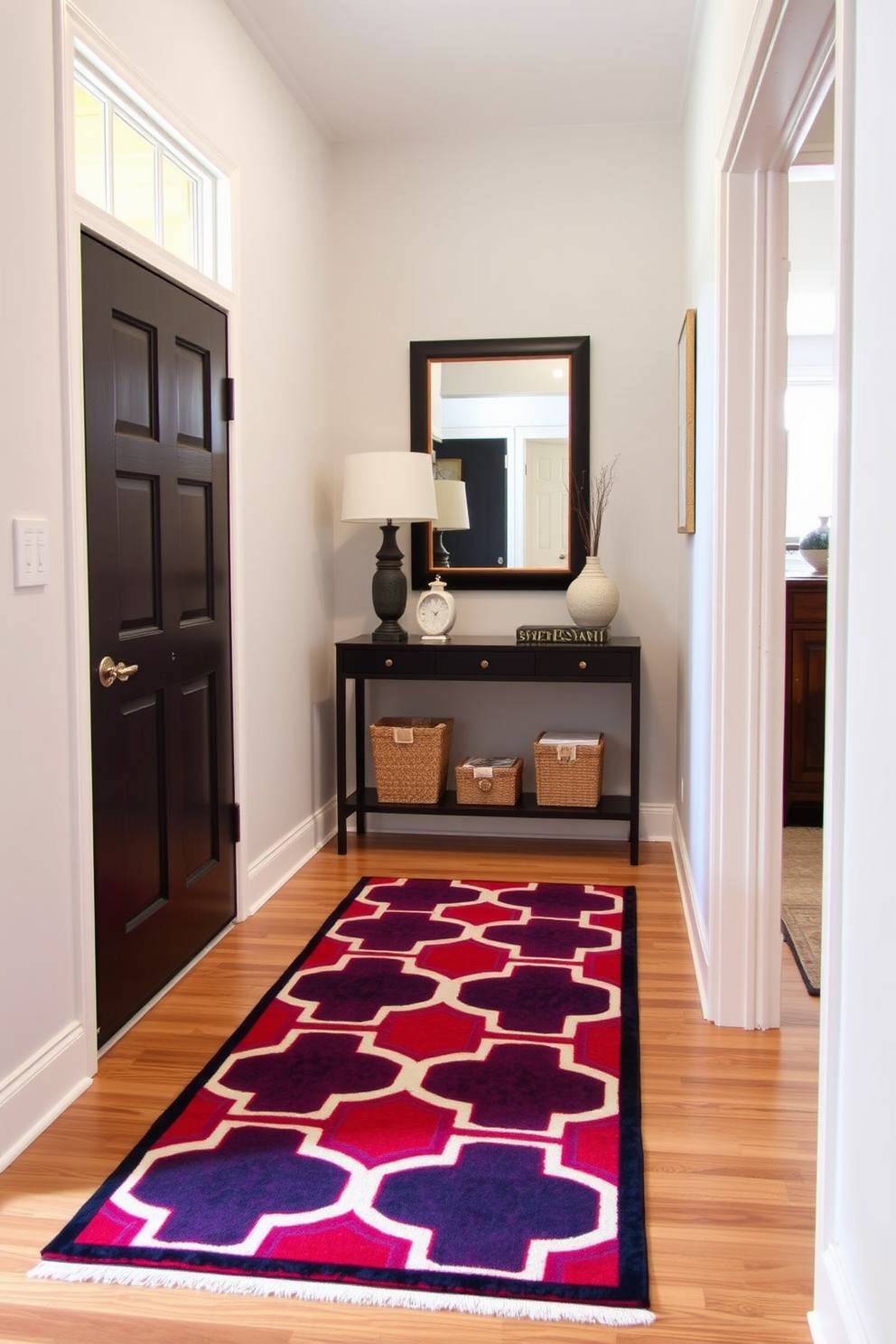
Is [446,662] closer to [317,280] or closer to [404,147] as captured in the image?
[317,280]

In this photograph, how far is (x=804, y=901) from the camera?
385 cm

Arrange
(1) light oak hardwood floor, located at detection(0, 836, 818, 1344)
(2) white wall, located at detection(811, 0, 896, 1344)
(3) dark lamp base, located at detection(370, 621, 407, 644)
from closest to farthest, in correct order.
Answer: (2) white wall, located at detection(811, 0, 896, 1344), (1) light oak hardwood floor, located at detection(0, 836, 818, 1344), (3) dark lamp base, located at detection(370, 621, 407, 644)

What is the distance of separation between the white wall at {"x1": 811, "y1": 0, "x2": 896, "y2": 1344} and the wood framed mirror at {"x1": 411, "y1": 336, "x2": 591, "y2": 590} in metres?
3.09

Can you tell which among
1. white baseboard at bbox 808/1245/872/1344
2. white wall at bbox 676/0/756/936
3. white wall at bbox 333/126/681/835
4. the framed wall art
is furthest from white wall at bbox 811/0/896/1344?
white wall at bbox 333/126/681/835

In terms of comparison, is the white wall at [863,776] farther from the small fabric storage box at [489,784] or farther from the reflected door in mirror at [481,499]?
the reflected door in mirror at [481,499]

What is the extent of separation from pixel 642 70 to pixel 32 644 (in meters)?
2.98

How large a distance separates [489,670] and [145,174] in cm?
202

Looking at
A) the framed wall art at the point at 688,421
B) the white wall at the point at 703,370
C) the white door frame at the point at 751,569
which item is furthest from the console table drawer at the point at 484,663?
the white door frame at the point at 751,569

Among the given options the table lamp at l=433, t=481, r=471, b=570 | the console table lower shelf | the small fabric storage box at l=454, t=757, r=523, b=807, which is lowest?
the console table lower shelf

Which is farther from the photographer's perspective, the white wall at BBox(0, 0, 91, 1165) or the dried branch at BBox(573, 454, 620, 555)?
the dried branch at BBox(573, 454, 620, 555)

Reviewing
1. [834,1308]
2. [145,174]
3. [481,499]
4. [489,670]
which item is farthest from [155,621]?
[834,1308]

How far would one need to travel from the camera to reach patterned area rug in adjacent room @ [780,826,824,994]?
3.22 m

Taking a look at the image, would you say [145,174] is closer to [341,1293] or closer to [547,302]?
[547,302]

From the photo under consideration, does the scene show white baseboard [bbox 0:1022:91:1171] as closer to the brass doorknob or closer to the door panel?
the door panel
